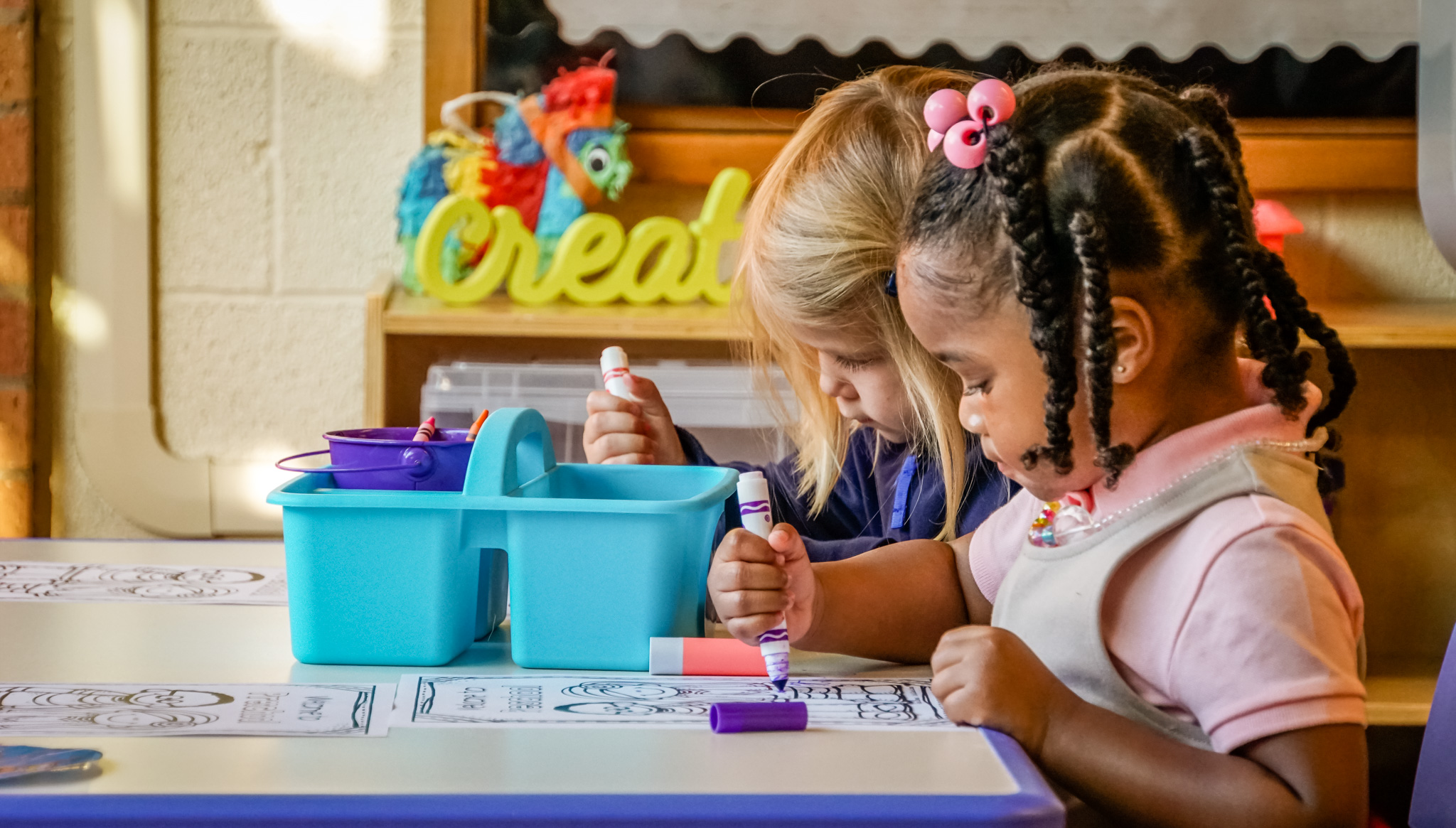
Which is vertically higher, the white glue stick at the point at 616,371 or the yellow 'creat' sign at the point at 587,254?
the yellow 'creat' sign at the point at 587,254

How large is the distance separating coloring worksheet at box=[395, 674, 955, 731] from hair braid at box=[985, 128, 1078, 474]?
160 mm

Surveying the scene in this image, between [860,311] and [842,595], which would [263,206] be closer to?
[860,311]

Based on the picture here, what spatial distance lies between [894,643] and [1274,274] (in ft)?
0.95

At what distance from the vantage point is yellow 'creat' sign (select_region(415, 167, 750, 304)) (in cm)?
149

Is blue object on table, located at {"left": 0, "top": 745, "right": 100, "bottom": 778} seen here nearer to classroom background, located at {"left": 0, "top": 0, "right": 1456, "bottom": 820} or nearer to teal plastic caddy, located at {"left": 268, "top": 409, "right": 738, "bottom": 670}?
teal plastic caddy, located at {"left": 268, "top": 409, "right": 738, "bottom": 670}

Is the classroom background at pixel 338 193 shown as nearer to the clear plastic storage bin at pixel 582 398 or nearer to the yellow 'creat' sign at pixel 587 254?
the yellow 'creat' sign at pixel 587 254

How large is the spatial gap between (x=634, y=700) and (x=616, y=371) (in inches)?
16.1

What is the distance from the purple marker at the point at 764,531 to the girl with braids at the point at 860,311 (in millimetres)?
265

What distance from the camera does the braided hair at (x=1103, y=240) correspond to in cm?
62

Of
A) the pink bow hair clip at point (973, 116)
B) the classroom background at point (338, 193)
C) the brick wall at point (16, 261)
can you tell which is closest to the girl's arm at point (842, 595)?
the pink bow hair clip at point (973, 116)

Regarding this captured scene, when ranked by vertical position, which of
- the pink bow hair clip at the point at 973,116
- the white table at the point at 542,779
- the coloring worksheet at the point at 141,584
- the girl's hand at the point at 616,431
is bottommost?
the coloring worksheet at the point at 141,584

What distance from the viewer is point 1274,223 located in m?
1.59

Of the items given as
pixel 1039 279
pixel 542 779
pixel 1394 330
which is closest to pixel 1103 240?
pixel 1039 279

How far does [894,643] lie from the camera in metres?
0.74
